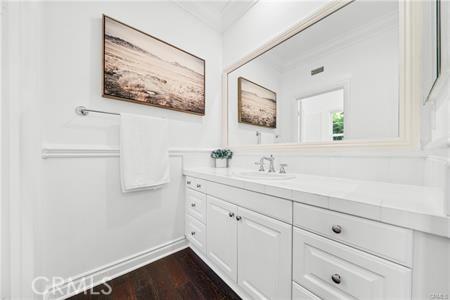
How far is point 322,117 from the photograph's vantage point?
1.22m

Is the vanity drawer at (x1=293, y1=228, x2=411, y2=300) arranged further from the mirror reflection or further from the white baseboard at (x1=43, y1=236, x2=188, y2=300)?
the white baseboard at (x1=43, y1=236, x2=188, y2=300)

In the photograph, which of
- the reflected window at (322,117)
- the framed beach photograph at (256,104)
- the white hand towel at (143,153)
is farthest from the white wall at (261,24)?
the white hand towel at (143,153)

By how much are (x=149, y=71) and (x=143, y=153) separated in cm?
67

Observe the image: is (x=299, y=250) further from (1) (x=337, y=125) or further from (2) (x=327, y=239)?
(1) (x=337, y=125)

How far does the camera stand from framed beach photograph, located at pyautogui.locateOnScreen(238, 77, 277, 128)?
1576 millimetres

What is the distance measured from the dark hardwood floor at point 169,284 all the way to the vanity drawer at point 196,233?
0.15 metres

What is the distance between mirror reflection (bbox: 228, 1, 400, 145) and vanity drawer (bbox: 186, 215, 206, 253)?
91cm

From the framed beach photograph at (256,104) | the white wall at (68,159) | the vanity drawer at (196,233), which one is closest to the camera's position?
the white wall at (68,159)

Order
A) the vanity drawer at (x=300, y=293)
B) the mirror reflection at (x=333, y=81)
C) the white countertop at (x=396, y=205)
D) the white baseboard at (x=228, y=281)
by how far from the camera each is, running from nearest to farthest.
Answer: the white countertop at (x=396, y=205) < the vanity drawer at (x=300, y=293) < the mirror reflection at (x=333, y=81) < the white baseboard at (x=228, y=281)

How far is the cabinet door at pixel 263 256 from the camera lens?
82cm

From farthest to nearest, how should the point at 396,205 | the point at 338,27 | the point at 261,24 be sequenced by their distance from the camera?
the point at 261,24
the point at 338,27
the point at 396,205

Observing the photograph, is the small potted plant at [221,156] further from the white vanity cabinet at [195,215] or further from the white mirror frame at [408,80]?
the white mirror frame at [408,80]

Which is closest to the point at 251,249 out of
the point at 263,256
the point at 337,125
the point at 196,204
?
the point at 263,256

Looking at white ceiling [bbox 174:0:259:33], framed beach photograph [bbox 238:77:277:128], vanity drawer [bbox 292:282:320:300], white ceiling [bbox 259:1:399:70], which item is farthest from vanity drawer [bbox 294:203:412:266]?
white ceiling [bbox 174:0:259:33]
